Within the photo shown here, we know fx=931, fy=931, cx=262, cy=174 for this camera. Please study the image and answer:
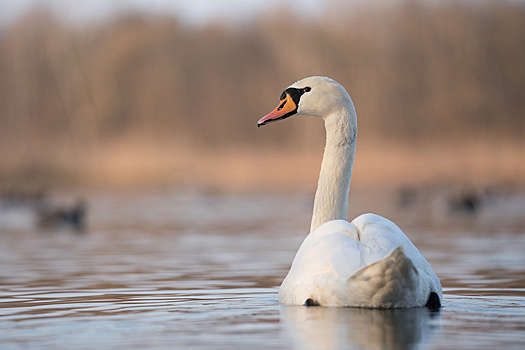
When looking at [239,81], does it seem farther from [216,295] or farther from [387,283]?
[387,283]

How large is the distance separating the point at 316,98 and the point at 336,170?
584mm

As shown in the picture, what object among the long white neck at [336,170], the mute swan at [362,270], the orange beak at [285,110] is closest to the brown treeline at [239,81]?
the orange beak at [285,110]

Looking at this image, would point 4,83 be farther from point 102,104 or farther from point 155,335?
point 155,335

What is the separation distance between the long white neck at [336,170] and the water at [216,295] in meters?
0.77

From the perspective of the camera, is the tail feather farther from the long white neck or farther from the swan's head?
the swan's head

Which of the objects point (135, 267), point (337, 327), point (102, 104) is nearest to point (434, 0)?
point (102, 104)

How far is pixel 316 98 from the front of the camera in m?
7.21

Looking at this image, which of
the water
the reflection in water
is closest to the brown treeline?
the water

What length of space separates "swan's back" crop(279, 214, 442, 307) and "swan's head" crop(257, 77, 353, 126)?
152 cm

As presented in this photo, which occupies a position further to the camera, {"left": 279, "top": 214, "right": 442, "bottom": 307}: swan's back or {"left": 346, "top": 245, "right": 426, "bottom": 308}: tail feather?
{"left": 279, "top": 214, "right": 442, "bottom": 307}: swan's back

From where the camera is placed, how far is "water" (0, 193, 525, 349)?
4750mm

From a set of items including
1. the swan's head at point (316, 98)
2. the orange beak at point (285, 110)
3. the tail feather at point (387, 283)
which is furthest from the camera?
the orange beak at point (285, 110)

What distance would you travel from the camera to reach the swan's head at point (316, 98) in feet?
23.7

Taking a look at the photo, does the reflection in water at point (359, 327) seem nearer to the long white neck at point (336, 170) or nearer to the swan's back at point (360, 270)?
the swan's back at point (360, 270)
